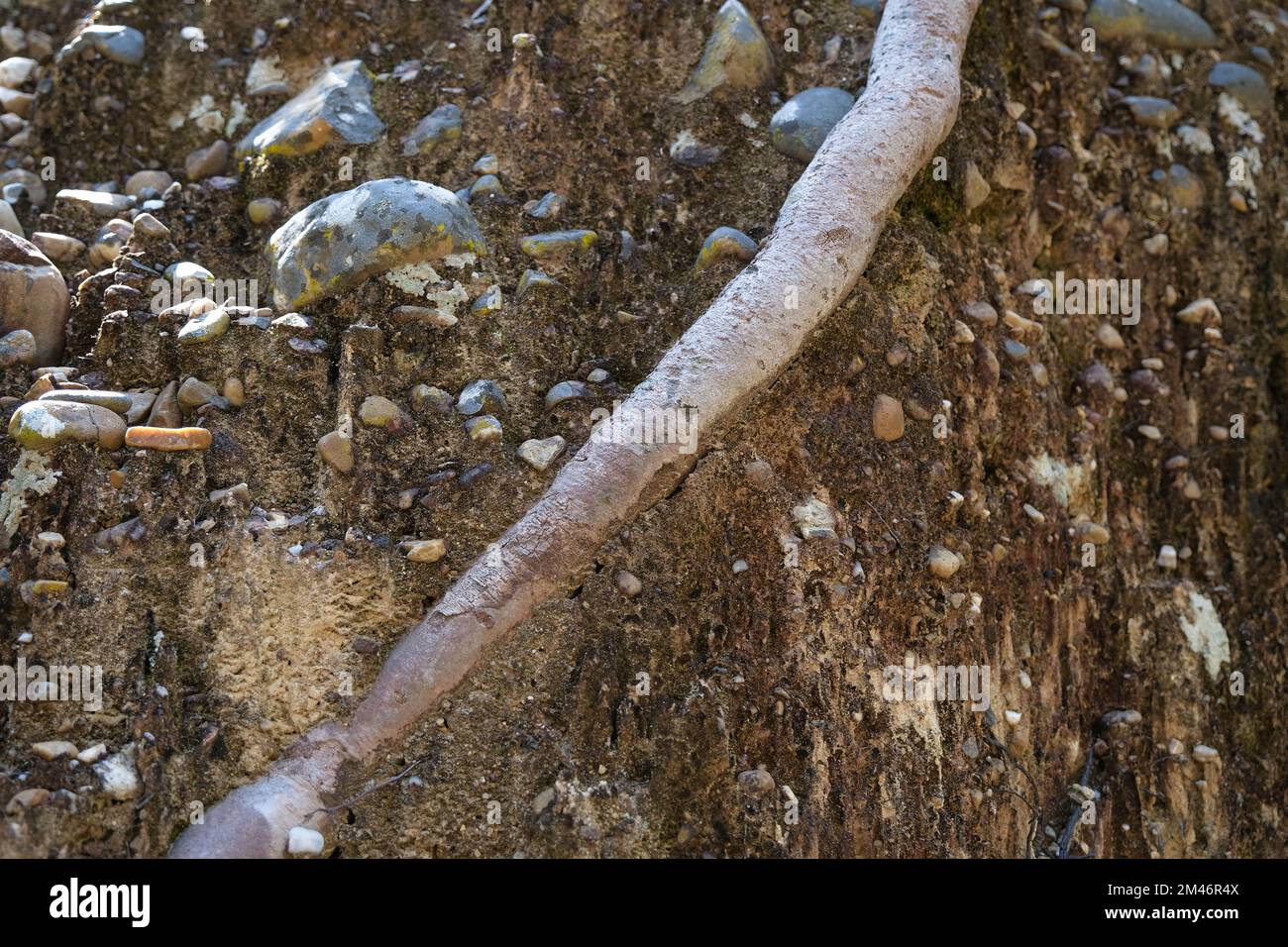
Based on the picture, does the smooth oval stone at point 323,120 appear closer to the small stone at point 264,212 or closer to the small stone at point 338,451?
the small stone at point 264,212

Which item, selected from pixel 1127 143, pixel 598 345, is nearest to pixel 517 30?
pixel 598 345

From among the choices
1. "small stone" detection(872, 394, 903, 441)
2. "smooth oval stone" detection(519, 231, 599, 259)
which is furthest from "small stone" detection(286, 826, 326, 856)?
"small stone" detection(872, 394, 903, 441)

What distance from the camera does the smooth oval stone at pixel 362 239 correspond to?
3672 millimetres

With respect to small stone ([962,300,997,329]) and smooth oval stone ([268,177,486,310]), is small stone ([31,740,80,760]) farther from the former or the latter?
small stone ([962,300,997,329])

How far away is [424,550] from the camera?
338 cm

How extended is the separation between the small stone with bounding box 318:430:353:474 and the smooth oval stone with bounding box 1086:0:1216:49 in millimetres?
3490

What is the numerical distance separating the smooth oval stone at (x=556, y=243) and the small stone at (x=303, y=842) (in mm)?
1889

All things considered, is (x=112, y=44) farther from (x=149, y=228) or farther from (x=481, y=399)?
(x=481, y=399)

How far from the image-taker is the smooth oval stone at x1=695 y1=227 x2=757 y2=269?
3875mm

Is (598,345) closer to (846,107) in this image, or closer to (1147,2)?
(846,107)

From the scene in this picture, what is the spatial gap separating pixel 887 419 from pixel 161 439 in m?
2.16

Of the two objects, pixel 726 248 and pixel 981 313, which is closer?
pixel 726 248

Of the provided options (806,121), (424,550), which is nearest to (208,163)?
(424,550)

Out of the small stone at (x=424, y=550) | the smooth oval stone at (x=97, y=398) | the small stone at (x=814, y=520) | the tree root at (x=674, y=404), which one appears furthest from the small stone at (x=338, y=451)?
the small stone at (x=814, y=520)
